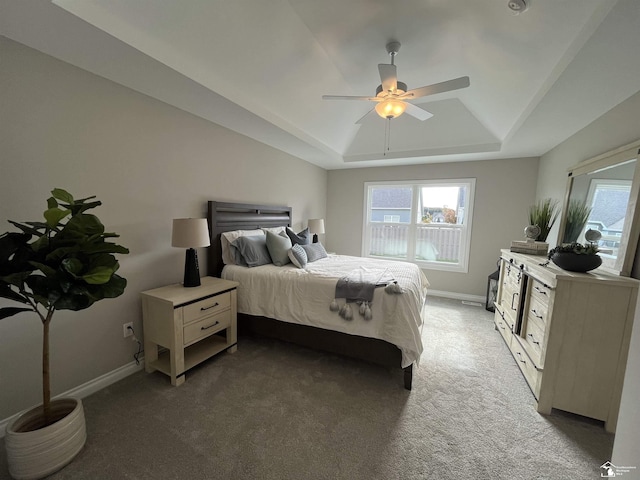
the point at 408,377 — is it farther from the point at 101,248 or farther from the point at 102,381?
the point at 102,381

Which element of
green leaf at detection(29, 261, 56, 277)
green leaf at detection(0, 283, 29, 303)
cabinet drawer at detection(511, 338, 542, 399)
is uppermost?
green leaf at detection(29, 261, 56, 277)

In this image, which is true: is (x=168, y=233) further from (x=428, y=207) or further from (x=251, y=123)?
(x=428, y=207)

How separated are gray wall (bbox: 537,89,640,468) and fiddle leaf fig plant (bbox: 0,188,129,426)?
7.22ft

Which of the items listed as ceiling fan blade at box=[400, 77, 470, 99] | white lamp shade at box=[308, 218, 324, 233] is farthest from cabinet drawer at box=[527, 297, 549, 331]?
white lamp shade at box=[308, 218, 324, 233]

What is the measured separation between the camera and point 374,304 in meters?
2.13

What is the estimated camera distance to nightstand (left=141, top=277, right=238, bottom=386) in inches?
78.2

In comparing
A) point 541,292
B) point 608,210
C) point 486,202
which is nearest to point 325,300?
point 541,292

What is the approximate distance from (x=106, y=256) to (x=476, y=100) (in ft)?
12.8

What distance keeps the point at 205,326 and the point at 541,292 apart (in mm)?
2862

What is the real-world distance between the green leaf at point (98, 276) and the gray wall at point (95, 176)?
0.82 meters

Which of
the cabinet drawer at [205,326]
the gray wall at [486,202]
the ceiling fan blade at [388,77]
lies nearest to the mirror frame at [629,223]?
the ceiling fan blade at [388,77]

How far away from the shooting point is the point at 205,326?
2.20 metres

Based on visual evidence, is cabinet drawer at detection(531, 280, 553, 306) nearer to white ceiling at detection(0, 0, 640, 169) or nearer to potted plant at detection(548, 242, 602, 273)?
potted plant at detection(548, 242, 602, 273)

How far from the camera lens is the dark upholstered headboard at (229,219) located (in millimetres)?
2830
